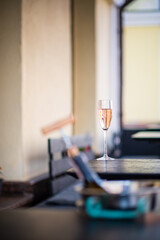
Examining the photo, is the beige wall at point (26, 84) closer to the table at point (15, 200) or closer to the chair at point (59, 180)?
the table at point (15, 200)

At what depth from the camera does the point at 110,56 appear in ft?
19.1

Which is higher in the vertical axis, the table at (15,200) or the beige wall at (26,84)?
the beige wall at (26,84)

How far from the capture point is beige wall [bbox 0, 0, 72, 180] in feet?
9.92

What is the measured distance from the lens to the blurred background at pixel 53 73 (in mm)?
3029

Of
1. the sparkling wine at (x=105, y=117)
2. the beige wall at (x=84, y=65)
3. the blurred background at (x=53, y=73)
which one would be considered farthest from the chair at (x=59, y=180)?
the beige wall at (x=84, y=65)

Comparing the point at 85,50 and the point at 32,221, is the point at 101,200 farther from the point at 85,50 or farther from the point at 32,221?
the point at 85,50

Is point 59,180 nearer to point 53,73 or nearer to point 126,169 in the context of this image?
point 53,73

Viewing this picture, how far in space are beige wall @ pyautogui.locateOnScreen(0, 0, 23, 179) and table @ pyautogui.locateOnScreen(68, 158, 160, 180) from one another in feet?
4.64

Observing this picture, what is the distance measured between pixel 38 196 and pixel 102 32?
270 cm

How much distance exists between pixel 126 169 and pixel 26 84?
1790mm

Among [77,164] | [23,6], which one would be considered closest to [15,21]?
[23,6]

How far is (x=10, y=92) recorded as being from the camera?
303 cm

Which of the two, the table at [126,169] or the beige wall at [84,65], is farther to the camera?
the beige wall at [84,65]

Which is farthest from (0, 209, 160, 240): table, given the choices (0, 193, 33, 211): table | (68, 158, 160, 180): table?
(0, 193, 33, 211): table
